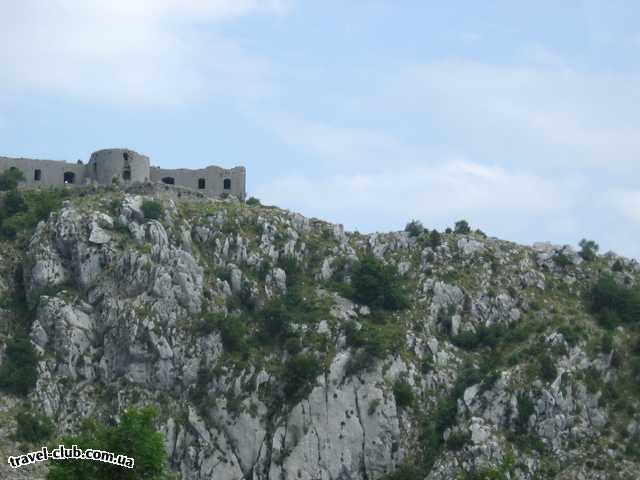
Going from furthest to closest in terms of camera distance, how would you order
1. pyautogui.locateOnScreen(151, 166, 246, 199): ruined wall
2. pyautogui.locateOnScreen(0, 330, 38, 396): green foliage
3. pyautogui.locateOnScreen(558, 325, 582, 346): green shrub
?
1. pyautogui.locateOnScreen(151, 166, 246, 199): ruined wall
2. pyautogui.locateOnScreen(558, 325, 582, 346): green shrub
3. pyautogui.locateOnScreen(0, 330, 38, 396): green foliage

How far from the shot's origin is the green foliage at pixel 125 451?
9500cm

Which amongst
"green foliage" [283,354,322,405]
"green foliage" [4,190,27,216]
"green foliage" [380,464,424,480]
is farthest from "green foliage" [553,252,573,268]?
"green foliage" [4,190,27,216]

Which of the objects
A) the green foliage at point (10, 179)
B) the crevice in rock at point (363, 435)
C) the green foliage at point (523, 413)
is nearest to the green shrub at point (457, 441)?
the green foliage at point (523, 413)

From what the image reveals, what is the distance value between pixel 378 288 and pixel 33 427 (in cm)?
3501

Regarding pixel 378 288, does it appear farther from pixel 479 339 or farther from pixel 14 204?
pixel 14 204

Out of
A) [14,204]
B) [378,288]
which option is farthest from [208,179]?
[378,288]

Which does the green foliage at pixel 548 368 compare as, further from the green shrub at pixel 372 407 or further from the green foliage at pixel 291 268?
the green foliage at pixel 291 268

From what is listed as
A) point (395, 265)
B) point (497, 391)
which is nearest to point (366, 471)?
point (497, 391)

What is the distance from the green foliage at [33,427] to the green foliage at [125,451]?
85.1 feet

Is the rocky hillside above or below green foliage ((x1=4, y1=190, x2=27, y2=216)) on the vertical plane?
below

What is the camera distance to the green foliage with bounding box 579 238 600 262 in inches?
6067

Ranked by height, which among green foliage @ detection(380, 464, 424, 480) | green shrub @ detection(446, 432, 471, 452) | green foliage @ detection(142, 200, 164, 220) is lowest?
green foliage @ detection(380, 464, 424, 480)

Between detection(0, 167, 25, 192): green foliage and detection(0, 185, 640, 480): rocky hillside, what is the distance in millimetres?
7285

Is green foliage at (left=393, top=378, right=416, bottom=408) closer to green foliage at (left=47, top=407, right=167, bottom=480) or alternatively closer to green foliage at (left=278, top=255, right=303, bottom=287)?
green foliage at (left=278, top=255, right=303, bottom=287)
